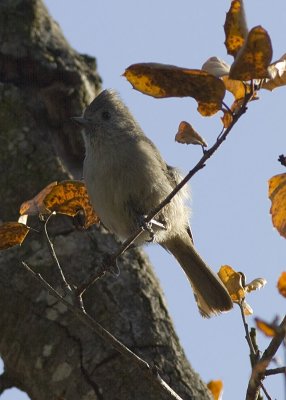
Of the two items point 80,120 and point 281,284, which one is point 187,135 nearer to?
point 281,284

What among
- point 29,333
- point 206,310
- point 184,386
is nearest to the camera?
point 184,386

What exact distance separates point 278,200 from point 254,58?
46 centimetres

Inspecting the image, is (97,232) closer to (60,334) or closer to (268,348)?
(60,334)

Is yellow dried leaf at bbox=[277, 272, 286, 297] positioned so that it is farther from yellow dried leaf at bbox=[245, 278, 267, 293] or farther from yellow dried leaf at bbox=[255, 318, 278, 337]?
yellow dried leaf at bbox=[245, 278, 267, 293]

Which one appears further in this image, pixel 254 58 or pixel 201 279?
pixel 201 279

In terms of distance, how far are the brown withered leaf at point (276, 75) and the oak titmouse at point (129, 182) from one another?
1709mm

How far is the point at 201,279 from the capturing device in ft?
16.2

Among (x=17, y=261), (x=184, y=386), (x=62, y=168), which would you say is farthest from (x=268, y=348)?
(x=62, y=168)

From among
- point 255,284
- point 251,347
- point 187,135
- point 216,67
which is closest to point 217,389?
point 255,284

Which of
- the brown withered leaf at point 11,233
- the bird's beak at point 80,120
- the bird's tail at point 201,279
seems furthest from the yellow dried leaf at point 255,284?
the bird's beak at point 80,120

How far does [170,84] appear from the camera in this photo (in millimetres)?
2256

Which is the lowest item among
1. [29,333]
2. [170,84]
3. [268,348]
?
[29,333]

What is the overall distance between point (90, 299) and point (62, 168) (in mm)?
808

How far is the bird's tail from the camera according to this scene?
4.65m
